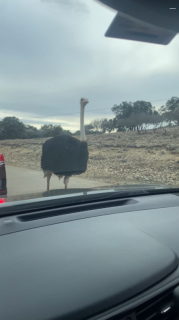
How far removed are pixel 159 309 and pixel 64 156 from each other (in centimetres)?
358

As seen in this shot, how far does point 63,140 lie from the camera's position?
4875 mm

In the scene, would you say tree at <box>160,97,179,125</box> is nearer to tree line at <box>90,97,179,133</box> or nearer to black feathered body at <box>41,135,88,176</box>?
tree line at <box>90,97,179,133</box>

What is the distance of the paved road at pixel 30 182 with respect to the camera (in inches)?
159

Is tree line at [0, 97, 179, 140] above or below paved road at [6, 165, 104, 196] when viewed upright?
above

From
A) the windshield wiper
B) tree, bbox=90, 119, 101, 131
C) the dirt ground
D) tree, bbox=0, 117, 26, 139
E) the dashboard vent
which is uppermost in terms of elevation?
tree, bbox=90, 119, 101, 131

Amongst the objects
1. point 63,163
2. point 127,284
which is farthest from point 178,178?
point 127,284

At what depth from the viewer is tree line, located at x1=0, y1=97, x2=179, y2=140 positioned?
4.27 m

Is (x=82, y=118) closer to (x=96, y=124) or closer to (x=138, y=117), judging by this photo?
(x=96, y=124)

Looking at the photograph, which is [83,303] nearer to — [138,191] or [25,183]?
[138,191]

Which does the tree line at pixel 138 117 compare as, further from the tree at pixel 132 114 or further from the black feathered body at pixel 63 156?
Answer: the black feathered body at pixel 63 156

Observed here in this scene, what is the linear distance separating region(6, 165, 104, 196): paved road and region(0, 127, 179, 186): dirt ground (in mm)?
179

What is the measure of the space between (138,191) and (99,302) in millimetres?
2056

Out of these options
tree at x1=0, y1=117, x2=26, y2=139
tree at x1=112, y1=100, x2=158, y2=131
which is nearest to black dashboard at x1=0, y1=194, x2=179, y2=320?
tree at x1=0, y1=117, x2=26, y2=139

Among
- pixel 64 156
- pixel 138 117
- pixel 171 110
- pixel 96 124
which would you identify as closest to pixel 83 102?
pixel 96 124
